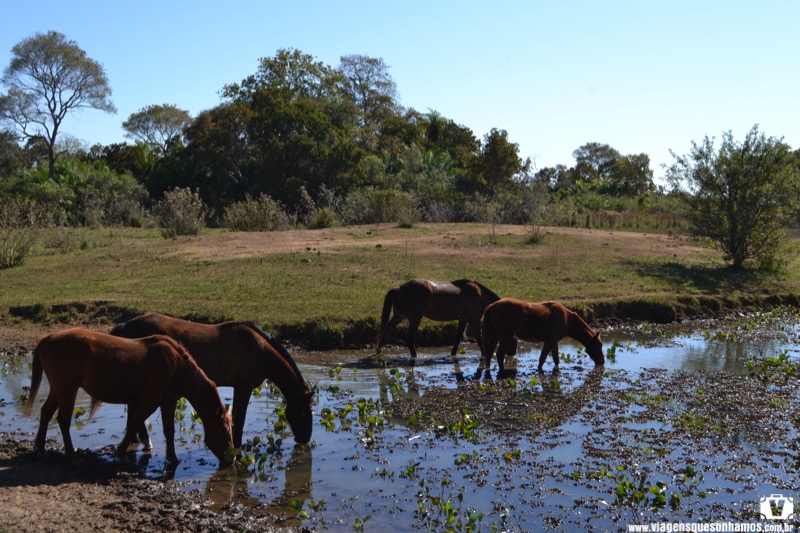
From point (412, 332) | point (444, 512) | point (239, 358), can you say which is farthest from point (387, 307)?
point (444, 512)

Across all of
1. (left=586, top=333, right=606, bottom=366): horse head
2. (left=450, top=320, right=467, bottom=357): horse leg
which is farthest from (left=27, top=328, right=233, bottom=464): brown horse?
(left=586, top=333, right=606, bottom=366): horse head

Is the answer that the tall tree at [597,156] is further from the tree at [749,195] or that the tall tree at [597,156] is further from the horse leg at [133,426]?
the horse leg at [133,426]

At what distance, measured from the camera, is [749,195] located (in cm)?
2438

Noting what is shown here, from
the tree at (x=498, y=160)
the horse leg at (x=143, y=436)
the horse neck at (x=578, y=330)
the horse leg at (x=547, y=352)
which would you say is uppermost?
the tree at (x=498, y=160)

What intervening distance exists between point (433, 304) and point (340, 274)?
221 inches

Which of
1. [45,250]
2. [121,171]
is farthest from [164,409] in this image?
[121,171]

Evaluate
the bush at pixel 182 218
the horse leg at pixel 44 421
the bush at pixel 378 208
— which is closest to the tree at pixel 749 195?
the bush at pixel 378 208

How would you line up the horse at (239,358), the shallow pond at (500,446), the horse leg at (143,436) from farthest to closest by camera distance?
the horse at (239,358) < the horse leg at (143,436) < the shallow pond at (500,446)

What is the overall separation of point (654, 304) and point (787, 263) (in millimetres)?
8079

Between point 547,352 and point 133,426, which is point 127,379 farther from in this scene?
point 547,352

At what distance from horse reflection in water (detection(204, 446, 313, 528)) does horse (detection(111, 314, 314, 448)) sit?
649mm

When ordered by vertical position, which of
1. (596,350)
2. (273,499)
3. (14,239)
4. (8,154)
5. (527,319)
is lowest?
(273,499)

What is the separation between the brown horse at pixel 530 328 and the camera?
1340cm

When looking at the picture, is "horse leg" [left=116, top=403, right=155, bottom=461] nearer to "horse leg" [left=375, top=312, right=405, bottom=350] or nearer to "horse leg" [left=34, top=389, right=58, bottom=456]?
"horse leg" [left=34, top=389, right=58, bottom=456]
